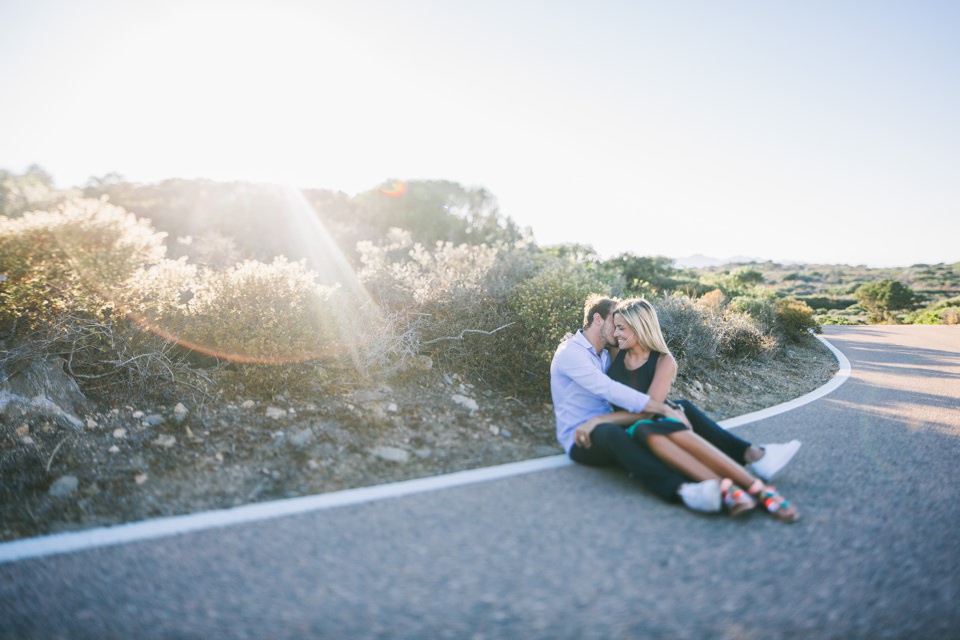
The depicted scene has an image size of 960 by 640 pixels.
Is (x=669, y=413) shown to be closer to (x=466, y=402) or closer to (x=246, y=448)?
(x=466, y=402)

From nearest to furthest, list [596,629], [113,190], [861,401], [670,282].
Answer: [596,629]
[861,401]
[113,190]
[670,282]

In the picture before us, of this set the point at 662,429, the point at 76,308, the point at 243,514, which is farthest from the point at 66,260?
the point at 662,429

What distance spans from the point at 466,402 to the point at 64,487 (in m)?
3.01

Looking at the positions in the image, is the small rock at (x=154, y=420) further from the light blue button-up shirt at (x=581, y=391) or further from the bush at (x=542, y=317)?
the bush at (x=542, y=317)

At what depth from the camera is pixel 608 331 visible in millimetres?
3896

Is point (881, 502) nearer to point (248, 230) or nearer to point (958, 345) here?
point (958, 345)

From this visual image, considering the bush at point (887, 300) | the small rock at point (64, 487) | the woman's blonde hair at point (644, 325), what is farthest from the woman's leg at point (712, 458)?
the bush at point (887, 300)

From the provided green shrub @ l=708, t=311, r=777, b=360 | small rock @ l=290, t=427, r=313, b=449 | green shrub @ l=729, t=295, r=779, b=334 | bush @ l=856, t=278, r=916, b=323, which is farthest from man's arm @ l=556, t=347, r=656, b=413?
bush @ l=856, t=278, r=916, b=323

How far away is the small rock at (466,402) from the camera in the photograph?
4633 mm

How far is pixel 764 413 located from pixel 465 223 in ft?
64.7

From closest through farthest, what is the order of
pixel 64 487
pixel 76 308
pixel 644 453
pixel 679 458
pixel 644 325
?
pixel 64 487, pixel 679 458, pixel 644 453, pixel 644 325, pixel 76 308

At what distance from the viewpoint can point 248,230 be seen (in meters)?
17.5

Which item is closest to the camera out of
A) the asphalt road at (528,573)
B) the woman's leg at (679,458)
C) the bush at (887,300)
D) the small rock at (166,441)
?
the asphalt road at (528,573)

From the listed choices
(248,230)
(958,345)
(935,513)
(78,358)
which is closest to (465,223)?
(248,230)
